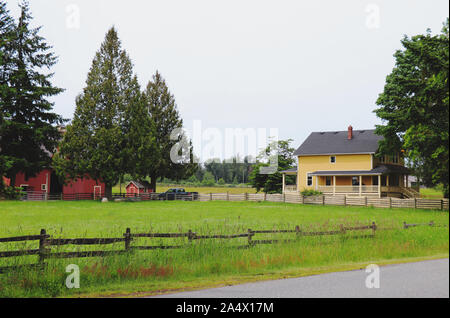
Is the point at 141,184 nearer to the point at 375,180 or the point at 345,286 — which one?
the point at 375,180

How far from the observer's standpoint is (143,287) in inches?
368

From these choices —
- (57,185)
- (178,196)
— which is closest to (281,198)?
(178,196)

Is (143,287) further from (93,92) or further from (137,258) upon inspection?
(93,92)

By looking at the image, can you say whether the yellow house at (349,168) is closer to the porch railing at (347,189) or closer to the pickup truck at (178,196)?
the porch railing at (347,189)

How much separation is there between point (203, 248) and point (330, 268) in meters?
3.69

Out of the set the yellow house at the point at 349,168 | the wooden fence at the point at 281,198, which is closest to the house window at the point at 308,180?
the yellow house at the point at 349,168

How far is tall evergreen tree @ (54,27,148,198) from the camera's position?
4550 centimetres

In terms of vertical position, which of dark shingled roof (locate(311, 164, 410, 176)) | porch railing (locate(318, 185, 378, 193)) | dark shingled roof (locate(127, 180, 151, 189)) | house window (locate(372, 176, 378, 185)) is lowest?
porch railing (locate(318, 185, 378, 193))

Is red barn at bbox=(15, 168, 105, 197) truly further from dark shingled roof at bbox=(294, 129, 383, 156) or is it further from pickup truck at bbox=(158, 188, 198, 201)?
dark shingled roof at bbox=(294, 129, 383, 156)

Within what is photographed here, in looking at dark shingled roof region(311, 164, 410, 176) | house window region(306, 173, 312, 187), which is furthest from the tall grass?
house window region(306, 173, 312, 187)

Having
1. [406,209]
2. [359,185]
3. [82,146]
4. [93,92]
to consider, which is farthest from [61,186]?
[406,209]

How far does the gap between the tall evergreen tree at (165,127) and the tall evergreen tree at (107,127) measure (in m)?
9.41

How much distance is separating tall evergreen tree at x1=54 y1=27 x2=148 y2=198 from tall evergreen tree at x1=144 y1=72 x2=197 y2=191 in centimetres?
941

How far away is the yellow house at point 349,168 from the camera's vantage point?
4516 cm
